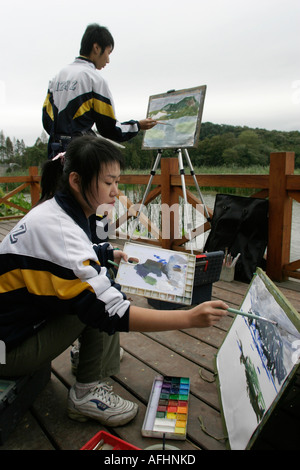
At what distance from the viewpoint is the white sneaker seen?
1.27 meters

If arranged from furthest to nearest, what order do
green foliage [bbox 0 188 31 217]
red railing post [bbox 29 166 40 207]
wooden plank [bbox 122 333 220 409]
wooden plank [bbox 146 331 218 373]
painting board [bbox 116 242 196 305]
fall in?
green foliage [bbox 0 188 31 217]
red railing post [bbox 29 166 40 207]
painting board [bbox 116 242 196 305]
wooden plank [bbox 146 331 218 373]
wooden plank [bbox 122 333 220 409]

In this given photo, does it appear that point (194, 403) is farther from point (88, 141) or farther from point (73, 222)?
point (88, 141)

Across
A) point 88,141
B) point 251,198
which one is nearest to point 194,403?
point 88,141

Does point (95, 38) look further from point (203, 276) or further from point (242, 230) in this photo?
point (242, 230)

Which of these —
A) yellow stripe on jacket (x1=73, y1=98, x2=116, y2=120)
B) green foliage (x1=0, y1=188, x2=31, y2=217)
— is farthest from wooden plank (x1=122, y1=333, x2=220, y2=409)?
green foliage (x1=0, y1=188, x2=31, y2=217)

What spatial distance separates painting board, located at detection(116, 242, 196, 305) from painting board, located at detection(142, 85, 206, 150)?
1388 mm

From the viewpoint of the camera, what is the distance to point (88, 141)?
1.19 metres

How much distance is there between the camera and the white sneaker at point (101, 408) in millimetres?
1268

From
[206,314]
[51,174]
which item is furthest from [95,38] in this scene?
[206,314]

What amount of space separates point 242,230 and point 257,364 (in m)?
1.90

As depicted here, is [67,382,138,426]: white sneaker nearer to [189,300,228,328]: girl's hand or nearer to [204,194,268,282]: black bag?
[189,300,228,328]: girl's hand

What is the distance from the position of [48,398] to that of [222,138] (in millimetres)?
4152

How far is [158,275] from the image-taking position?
75.7 inches

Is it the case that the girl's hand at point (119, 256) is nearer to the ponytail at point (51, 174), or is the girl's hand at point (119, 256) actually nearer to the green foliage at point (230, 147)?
the ponytail at point (51, 174)
